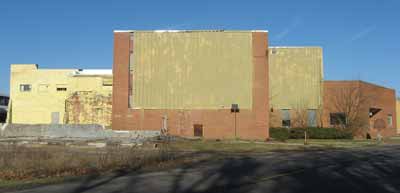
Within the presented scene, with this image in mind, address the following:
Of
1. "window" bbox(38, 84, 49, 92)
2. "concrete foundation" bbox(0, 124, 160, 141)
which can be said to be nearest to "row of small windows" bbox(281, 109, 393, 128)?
"concrete foundation" bbox(0, 124, 160, 141)

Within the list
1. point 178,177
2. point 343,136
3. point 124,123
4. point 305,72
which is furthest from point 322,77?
point 178,177

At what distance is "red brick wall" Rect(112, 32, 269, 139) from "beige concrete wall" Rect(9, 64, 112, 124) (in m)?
17.5

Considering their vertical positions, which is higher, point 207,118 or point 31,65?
point 31,65

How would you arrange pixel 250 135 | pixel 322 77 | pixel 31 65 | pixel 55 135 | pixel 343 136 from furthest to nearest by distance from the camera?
pixel 31 65 → pixel 322 77 → pixel 343 136 → pixel 250 135 → pixel 55 135

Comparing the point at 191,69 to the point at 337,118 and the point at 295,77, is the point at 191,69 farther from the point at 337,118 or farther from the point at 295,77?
the point at 337,118

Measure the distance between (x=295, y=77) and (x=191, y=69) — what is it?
1645 cm

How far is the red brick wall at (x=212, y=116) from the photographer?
53.6 meters

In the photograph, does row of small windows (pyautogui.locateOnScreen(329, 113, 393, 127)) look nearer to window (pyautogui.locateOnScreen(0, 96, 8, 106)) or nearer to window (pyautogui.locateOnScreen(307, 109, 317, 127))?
window (pyautogui.locateOnScreen(307, 109, 317, 127))

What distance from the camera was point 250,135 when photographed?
53.6 meters

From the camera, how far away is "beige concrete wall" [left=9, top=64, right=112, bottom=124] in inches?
2793

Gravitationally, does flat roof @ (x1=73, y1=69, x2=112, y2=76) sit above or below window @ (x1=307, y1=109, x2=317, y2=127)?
above

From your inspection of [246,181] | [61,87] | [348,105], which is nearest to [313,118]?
[348,105]

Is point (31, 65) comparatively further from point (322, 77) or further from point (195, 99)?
point (322, 77)

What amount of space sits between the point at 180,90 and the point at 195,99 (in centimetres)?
191
